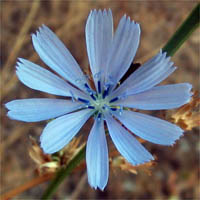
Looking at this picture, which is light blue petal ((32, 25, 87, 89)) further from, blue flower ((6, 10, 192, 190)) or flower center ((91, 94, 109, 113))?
flower center ((91, 94, 109, 113))

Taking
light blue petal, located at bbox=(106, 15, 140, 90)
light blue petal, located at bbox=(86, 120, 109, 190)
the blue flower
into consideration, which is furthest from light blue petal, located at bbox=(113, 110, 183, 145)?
light blue petal, located at bbox=(106, 15, 140, 90)

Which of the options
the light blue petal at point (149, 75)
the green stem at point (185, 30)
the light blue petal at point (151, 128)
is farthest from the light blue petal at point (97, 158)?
the green stem at point (185, 30)

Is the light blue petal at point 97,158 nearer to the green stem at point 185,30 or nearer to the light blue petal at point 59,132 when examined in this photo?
the light blue petal at point 59,132

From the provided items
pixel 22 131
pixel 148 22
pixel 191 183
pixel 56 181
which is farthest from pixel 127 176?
pixel 56 181

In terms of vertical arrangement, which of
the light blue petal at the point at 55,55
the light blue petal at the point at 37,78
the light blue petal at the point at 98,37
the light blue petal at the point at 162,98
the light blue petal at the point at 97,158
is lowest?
the light blue petal at the point at 97,158

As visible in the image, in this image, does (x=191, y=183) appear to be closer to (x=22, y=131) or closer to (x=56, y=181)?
(x=22, y=131)

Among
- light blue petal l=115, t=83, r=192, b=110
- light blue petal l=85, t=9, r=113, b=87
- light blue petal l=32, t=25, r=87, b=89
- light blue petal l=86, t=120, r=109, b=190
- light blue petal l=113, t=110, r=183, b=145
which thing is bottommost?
light blue petal l=86, t=120, r=109, b=190

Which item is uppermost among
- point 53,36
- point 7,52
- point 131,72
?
point 7,52
